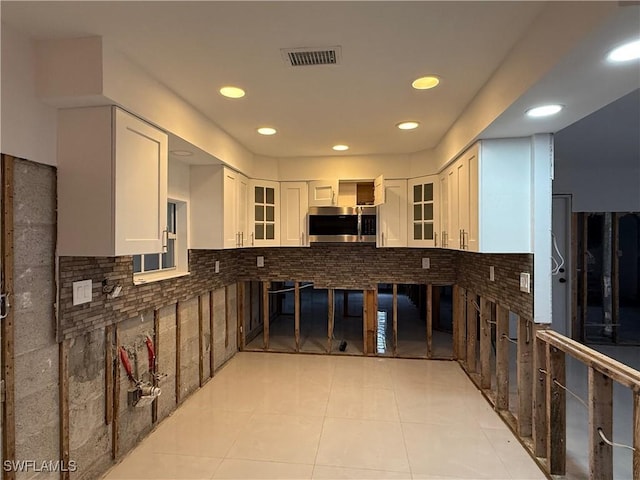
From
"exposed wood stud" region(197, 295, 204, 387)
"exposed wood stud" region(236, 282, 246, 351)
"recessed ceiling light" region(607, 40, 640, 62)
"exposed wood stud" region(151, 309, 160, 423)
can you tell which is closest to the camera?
"recessed ceiling light" region(607, 40, 640, 62)

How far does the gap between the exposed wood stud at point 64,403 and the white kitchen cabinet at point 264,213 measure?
2.20 m

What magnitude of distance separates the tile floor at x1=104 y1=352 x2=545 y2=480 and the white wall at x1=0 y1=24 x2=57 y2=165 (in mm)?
2018

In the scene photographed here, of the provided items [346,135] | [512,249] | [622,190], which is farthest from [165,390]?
[622,190]

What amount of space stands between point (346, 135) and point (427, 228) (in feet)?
4.54

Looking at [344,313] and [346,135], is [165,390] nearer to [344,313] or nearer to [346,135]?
[346,135]

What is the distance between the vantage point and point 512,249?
8.13 feet

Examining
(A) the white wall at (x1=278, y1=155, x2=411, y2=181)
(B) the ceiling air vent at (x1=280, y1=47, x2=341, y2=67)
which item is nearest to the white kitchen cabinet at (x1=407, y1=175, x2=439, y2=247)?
(A) the white wall at (x1=278, y1=155, x2=411, y2=181)

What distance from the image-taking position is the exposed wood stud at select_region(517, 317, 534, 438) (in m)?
2.64

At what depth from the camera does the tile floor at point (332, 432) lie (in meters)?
2.28

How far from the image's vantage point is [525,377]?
8.82 ft

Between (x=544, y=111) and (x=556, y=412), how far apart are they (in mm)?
1927

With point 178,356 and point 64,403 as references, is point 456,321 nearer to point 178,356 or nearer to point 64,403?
point 178,356

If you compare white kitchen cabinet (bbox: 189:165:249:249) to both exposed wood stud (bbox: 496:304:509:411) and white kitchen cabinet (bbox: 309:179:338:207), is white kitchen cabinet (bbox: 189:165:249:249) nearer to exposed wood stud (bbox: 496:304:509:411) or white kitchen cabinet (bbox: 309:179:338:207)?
white kitchen cabinet (bbox: 309:179:338:207)

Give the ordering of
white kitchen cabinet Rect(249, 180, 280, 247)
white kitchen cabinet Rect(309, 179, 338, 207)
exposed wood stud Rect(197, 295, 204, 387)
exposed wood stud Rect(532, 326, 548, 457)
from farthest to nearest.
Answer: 1. white kitchen cabinet Rect(309, 179, 338, 207)
2. white kitchen cabinet Rect(249, 180, 280, 247)
3. exposed wood stud Rect(197, 295, 204, 387)
4. exposed wood stud Rect(532, 326, 548, 457)
